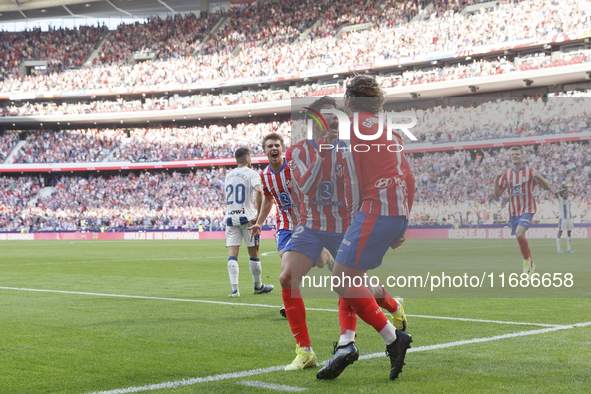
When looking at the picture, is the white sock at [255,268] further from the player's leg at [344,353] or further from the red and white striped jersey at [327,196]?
the player's leg at [344,353]

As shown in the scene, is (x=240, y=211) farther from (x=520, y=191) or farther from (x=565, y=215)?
(x=565, y=215)

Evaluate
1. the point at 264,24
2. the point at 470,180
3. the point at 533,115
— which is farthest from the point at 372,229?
the point at 264,24

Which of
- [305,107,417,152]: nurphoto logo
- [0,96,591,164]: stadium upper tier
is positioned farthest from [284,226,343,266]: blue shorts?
[0,96,591,164]: stadium upper tier

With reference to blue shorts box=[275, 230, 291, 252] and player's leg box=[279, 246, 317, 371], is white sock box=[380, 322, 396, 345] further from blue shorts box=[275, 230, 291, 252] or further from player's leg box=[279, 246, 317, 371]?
blue shorts box=[275, 230, 291, 252]

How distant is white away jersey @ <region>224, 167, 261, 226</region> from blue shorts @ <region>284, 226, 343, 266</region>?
491 centimetres

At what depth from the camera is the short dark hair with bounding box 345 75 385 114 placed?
462 centimetres

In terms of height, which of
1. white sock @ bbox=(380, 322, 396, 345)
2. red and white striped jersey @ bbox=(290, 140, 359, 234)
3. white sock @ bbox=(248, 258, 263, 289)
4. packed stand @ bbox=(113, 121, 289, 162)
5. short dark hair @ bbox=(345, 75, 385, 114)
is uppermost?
packed stand @ bbox=(113, 121, 289, 162)

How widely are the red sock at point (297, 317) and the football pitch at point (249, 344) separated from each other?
0.27 metres

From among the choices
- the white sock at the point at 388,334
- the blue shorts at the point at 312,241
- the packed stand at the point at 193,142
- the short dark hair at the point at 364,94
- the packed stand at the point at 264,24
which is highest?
the packed stand at the point at 264,24

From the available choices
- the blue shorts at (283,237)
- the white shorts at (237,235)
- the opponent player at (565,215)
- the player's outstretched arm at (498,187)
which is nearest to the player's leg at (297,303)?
the blue shorts at (283,237)

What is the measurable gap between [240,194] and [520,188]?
519cm

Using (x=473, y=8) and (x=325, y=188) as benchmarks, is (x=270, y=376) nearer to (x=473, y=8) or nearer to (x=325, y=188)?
(x=325, y=188)

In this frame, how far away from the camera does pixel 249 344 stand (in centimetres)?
589

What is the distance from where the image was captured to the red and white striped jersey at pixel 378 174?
4.42m
